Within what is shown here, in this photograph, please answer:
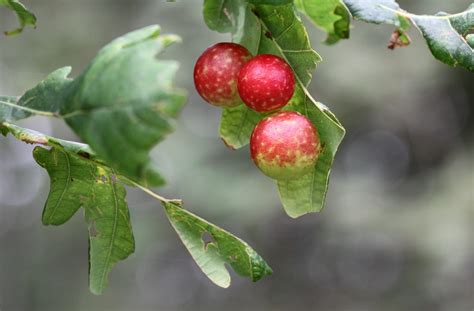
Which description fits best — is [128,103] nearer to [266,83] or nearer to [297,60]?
[266,83]


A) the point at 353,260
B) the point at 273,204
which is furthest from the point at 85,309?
the point at 273,204

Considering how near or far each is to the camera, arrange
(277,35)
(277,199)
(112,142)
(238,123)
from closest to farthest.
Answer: (112,142) → (277,35) → (238,123) → (277,199)

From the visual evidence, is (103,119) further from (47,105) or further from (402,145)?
(402,145)

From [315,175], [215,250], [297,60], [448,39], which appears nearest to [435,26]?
[448,39]

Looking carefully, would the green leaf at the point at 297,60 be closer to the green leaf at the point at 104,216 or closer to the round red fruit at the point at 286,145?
the round red fruit at the point at 286,145

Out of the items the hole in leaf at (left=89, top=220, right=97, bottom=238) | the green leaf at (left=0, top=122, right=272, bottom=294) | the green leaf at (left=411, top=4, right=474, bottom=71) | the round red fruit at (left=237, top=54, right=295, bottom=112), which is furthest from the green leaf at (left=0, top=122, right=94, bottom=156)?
the green leaf at (left=411, top=4, right=474, bottom=71)

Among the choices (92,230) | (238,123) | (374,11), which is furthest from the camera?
(92,230)
